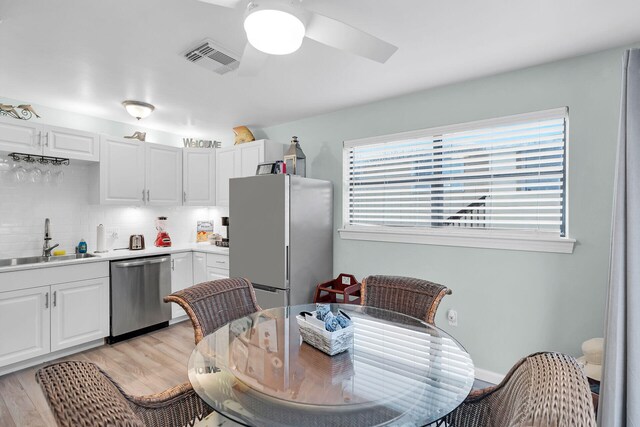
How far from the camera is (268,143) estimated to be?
12.2 feet

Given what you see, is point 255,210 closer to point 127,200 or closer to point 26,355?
point 127,200

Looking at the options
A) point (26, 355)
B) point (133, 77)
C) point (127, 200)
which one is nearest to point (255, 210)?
point (133, 77)

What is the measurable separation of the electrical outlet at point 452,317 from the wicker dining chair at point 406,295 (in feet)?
2.74

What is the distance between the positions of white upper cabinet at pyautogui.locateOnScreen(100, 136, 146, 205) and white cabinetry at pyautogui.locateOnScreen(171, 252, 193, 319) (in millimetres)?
810

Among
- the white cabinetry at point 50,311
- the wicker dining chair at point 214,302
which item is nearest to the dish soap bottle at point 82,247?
the white cabinetry at point 50,311

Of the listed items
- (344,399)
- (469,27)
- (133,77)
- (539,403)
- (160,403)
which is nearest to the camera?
(539,403)

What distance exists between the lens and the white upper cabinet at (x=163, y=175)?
386 cm

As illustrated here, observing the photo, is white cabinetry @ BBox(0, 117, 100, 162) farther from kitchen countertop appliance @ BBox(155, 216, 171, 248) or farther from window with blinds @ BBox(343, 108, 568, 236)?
window with blinds @ BBox(343, 108, 568, 236)

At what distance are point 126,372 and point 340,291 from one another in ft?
6.54

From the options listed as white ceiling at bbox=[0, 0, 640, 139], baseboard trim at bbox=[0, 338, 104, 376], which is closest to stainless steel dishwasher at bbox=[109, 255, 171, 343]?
baseboard trim at bbox=[0, 338, 104, 376]

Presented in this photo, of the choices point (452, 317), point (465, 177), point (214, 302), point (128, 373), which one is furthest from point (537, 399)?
point (128, 373)

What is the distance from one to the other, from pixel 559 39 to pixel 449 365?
2072 mm

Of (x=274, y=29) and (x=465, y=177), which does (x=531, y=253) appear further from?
(x=274, y=29)

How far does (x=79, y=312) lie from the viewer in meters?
3.09
